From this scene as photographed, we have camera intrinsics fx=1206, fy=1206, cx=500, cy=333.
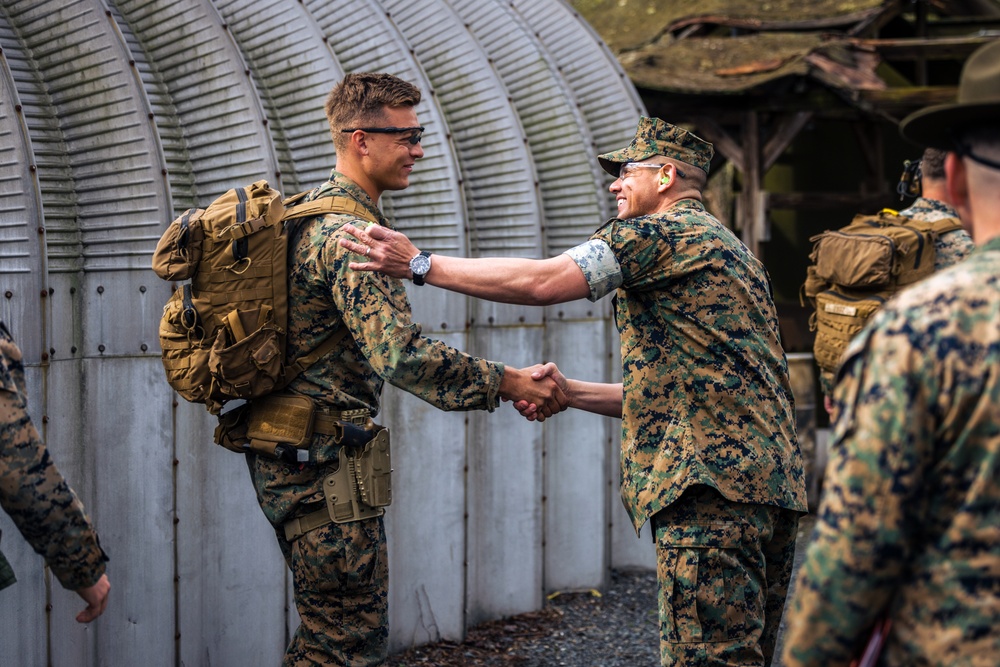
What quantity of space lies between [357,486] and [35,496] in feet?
3.93

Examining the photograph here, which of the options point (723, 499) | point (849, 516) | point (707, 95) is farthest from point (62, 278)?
point (707, 95)

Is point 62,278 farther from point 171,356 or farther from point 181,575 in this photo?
point 181,575

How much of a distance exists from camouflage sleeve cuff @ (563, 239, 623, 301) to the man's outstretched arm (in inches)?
1.0

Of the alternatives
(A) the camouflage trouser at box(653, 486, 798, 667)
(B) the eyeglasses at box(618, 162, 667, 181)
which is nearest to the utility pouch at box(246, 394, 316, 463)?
(A) the camouflage trouser at box(653, 486, 798, 667)

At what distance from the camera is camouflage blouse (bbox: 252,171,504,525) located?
3805mm

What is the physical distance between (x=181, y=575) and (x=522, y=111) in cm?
374

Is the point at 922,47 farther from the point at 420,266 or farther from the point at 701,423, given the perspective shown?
the point at 420,266

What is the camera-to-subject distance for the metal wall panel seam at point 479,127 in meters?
6.79

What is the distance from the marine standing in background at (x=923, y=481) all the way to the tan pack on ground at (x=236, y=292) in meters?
2.28

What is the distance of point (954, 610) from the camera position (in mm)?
2031

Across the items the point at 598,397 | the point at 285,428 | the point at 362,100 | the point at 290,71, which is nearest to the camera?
the point at 285,428

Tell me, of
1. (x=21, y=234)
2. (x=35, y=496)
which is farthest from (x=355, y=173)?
(x=35, y=496)

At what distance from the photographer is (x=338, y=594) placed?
4.00 meters

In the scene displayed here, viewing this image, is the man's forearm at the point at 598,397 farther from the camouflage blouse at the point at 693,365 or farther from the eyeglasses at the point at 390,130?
the eyeglasses at the point at 390,130
